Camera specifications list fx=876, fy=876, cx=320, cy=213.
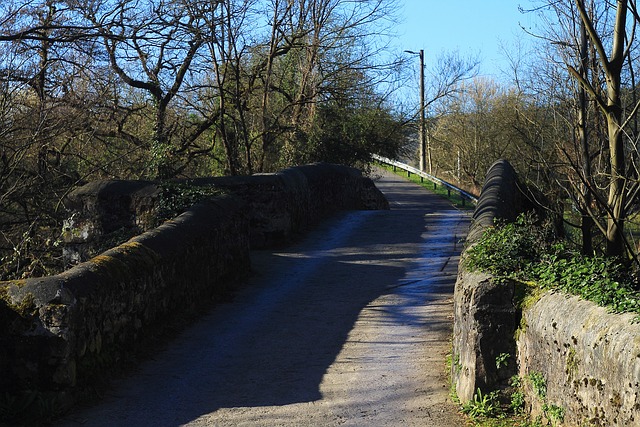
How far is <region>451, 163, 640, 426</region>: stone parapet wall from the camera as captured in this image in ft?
15.1

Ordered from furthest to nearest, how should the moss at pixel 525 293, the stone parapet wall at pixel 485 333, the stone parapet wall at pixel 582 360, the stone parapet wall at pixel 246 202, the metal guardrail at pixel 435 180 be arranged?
the metal guardrail at pixel 435 180, the stone parapet wall at pixel 246 202, the stone parapet wall at pixel 485 333, the moss at pixel 525 293, the stone parapet wall at pixel 582 360

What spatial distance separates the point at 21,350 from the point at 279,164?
66.2 ft

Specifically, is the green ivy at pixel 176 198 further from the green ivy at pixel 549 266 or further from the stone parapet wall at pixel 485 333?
the stone parapet wall at pixel 485 333

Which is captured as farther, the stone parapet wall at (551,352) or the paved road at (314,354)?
the paved road at (314,354)

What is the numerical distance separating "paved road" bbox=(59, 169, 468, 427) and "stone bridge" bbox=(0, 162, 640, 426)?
26mm

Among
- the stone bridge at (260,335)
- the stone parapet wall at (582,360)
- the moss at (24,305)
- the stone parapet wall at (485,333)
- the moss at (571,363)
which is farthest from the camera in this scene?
the moss at (24,305)

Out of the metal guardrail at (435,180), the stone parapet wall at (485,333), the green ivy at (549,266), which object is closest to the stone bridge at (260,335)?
the stone parapet wall at (485,333)

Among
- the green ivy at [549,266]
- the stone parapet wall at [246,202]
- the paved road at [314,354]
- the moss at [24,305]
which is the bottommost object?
the paved road at [314,354]

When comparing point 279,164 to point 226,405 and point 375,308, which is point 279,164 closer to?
point 375,308

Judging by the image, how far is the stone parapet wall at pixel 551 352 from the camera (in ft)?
15.1

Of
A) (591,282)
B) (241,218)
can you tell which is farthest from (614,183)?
(241,218)

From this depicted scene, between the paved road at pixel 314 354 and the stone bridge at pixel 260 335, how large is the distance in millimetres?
26

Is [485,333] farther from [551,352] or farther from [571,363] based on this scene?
[571,363]

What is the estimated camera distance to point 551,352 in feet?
18.7
